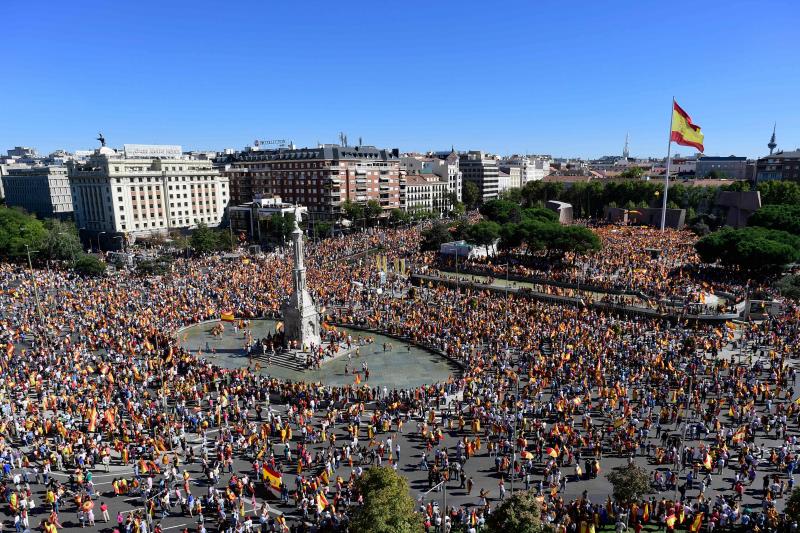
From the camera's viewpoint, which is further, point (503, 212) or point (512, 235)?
point (503, 212)

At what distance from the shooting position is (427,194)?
123m

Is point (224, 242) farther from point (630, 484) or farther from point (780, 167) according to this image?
point (780, 167)

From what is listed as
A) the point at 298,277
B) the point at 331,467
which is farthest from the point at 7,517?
the point at 298,277

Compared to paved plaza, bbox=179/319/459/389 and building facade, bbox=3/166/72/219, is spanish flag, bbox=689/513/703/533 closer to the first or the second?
paved plaza, bbox=179/319/459/389

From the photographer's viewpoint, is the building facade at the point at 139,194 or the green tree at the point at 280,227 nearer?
the green tree at the point at 280,227

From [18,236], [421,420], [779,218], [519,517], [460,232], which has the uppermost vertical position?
[779,218]

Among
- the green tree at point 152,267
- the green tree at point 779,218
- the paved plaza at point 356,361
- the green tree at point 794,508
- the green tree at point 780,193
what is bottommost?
the paved plaza at point 356,361

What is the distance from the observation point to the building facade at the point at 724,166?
169 metres

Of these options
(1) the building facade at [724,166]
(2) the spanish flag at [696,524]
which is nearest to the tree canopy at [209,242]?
(2) the spanish flag at [696,524]

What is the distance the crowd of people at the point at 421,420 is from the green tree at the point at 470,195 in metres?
97.2

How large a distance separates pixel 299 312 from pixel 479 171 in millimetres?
120272

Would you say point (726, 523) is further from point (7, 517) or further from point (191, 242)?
point (191, 242)

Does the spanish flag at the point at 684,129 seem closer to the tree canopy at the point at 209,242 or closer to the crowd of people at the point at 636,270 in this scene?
the crowd of people at the point at 636,270

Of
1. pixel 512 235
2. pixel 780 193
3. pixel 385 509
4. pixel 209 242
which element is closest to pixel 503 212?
pixel 512 235
